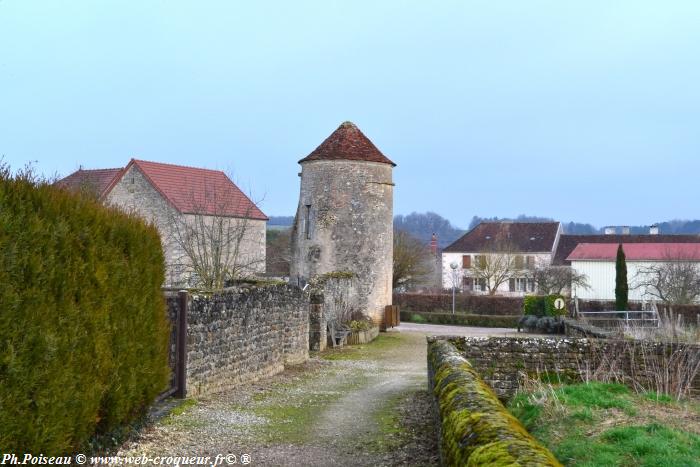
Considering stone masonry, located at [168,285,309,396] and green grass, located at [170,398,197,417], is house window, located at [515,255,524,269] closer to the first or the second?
stone masonry, located at [168,285,309,396]

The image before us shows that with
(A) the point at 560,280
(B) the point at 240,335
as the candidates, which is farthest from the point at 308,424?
(A) the point at 560,280

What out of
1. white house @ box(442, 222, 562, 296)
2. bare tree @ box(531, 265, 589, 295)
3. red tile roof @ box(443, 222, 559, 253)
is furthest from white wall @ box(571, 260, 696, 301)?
red tile roof @ box(443, 222, 559, 253)

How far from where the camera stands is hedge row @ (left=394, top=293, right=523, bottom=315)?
4494 centimetres

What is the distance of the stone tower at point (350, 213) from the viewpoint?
27750 mm

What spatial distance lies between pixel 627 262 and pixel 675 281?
9694 millimetres

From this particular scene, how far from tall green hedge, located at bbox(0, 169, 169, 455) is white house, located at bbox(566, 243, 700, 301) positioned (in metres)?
44.3

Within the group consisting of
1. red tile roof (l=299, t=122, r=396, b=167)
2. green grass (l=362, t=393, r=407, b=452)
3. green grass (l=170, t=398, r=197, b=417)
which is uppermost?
red tile roof (l=299, t=122, r=396, b=167)

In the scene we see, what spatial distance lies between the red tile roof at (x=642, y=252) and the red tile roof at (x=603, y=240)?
5206 millimetres

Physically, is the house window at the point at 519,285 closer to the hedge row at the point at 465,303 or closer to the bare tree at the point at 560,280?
the bare tree at the point at 560,280

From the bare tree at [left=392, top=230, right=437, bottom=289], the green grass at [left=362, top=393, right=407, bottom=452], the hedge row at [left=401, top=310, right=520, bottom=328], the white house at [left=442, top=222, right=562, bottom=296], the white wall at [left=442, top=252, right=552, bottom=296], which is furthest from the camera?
the white wall at [left=442, top=252, right=552, bottom=296]

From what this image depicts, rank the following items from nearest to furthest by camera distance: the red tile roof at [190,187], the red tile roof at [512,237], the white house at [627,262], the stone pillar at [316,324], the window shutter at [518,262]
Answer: the stone pillar at [316,324] < the red tile roof at [190,187] < the white house at [627,262] < the window shutter at [518,262] < the red tile roof at [512,237]

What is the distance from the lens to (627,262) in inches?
1997

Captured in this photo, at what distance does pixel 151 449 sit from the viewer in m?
7.96

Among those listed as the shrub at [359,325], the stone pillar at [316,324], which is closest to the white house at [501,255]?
the shrub at [359,325]
